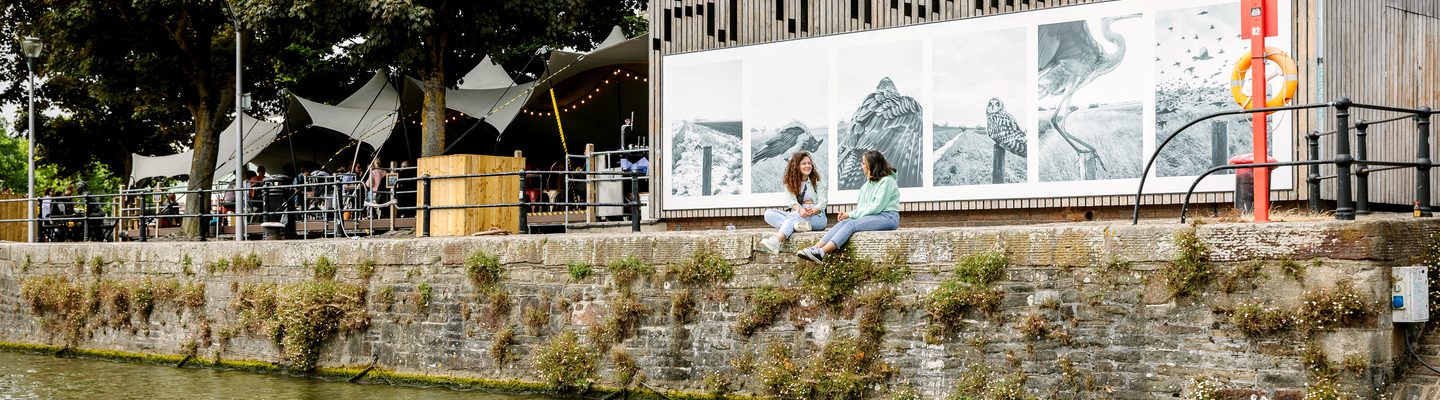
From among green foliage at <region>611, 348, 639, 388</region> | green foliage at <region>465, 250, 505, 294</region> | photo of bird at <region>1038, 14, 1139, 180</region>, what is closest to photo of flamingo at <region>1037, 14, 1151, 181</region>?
photo of bird at <region>1038, 14, 1139, 180</region>

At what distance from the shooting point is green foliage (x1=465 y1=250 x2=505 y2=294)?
1269cm

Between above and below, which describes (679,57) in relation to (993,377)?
above

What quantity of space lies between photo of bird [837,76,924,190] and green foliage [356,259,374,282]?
17.2 feet

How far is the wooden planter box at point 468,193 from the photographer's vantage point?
574 inches

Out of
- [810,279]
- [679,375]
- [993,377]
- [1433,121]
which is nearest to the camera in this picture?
[993,377]

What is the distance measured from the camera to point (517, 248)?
1256 cm

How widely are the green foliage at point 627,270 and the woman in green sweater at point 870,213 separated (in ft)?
5.39

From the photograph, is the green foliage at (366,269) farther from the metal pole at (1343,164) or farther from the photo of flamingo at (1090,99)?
the metal pole at (1343,164)

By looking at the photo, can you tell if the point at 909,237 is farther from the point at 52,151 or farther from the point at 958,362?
the point at 52,151

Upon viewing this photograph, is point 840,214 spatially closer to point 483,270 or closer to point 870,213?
point 870,213

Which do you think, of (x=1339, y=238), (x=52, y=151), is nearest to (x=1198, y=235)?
(x=1339, y=238)

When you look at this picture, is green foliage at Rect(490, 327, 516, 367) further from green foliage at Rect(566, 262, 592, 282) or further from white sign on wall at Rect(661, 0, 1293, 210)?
white sign on wall at Rect(661, 0, 1293, 210)

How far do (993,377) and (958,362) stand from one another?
29 centimetres

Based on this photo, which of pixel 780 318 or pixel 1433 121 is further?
pixel 1433 121
